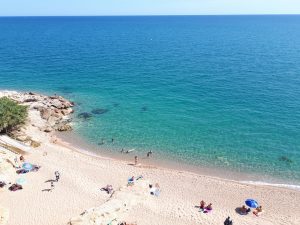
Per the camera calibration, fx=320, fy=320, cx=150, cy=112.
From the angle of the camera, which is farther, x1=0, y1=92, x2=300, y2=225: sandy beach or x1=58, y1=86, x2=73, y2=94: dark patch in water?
x1=58, y1=86, x2=73, y2=94: dark patch in water

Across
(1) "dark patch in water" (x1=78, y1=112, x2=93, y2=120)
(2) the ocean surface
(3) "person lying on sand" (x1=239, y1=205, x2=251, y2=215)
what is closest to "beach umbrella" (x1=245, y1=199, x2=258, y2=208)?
(3) "person lying on sand" (x1=239, y1=205, x2=251, y2=215)

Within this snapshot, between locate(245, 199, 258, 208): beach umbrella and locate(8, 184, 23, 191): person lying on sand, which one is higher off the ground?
locate(8, 184, 23, 191): person lying on sand

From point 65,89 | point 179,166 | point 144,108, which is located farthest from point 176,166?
point 65,89

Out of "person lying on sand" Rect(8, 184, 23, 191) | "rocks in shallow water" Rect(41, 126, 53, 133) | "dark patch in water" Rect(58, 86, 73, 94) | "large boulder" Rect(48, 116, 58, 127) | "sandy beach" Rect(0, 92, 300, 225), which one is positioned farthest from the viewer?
"dark patch in water" Rect(58, 86, 73, 94)

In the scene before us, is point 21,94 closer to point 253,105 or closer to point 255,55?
point 253,105

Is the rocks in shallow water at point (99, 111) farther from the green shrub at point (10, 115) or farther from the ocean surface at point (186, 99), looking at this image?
the green shrub at point (10, 115)

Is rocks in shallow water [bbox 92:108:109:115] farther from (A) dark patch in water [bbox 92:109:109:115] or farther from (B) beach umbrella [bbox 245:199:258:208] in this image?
(B) beach umbrella [bbox 245:199:258:208]

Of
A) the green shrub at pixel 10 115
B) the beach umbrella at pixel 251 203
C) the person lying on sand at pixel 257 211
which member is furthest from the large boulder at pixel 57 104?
the person lying on sand at pixel 257 211
